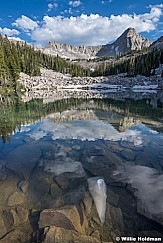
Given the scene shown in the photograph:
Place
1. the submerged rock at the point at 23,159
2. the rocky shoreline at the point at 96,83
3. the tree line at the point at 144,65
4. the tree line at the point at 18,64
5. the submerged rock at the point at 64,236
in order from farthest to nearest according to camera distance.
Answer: the tree line at the point at 144,65
the rocky shoreline at the point at 96,83
the tree line at the point at 18,64
the submerged rock at the point at 23,159
the submerged rock at the point at 64,236

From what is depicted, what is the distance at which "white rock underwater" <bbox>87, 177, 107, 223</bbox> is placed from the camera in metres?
7.37

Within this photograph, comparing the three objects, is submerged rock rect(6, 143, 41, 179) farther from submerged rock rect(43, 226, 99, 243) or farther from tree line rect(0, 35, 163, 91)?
tree line rect(0, 35, 163, 91)

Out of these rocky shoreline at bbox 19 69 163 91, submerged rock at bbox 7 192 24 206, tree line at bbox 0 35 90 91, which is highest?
tree line at bbox 0 35 90 91

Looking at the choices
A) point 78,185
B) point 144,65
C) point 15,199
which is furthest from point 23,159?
point 144,65

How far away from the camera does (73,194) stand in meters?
8.41

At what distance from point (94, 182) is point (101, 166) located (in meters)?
1.81

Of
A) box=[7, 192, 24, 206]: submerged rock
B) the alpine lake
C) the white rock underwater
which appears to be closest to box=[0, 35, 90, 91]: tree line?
the alpine lake

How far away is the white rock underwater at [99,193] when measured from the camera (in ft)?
24.2

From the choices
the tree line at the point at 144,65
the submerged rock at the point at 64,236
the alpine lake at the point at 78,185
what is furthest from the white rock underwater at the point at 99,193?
the tree line at the point at 144,65

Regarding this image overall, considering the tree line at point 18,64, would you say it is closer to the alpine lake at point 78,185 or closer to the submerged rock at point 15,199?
the alpine lake at point 78,185

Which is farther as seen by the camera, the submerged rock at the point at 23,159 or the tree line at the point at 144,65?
the tree line at the point at 144,65

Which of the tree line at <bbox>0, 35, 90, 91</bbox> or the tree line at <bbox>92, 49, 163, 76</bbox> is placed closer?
the tree line at <bbox>0, 35, 90, 91</bbox>

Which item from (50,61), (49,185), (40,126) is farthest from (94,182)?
(50,61)

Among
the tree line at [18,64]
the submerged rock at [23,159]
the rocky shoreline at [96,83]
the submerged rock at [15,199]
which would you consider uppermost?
the tree line at [18,64]
